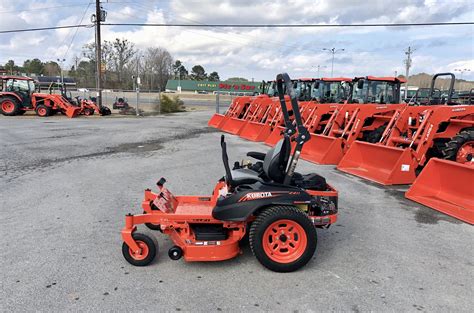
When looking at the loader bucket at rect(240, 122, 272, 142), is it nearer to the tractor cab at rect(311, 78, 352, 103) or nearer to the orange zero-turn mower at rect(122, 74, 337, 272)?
the tractor cab at rect(311, 78, 352, 103)

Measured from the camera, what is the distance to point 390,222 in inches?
220

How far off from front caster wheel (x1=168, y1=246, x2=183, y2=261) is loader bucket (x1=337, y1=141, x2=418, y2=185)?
5.30 meters

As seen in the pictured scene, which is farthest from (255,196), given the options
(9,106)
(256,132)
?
(9,106)

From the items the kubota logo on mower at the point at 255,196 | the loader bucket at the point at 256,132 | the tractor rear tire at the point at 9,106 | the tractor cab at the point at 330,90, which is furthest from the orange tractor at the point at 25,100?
the kubota logo on mower at the point at 255,196

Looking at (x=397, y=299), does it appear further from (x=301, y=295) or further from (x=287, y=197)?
(x=287, y=197)

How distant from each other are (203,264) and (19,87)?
73.8ft

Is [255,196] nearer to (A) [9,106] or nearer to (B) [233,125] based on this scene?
(B) [233,125]

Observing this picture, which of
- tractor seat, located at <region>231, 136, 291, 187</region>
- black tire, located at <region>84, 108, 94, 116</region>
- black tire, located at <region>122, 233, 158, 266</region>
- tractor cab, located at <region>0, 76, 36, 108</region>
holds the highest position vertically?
tractor cab, located at <region>0, 76, 36, 108</region>

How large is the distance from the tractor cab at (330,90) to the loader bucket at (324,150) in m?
4.91

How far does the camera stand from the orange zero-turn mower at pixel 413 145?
7.85 m

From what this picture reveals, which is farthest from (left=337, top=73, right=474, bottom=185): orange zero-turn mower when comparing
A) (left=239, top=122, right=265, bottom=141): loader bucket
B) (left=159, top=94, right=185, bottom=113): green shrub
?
(left=159, top=94, right=185, bottom=113): green shrub

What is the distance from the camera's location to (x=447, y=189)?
6.46 meters

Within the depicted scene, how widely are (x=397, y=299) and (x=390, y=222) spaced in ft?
7.48

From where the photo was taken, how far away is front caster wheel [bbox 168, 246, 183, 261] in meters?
3.88
